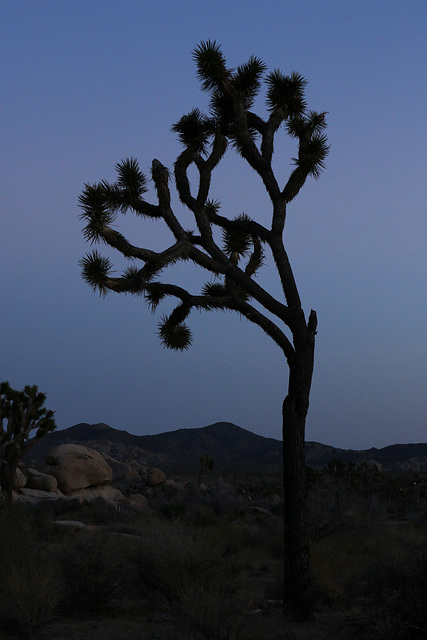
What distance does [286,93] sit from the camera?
11.6 m

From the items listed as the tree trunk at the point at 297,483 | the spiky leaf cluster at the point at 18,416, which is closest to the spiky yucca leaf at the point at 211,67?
the tree trunk at the point at 297,483

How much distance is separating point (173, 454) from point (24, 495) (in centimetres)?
7587

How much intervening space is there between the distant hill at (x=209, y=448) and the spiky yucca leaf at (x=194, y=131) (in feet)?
263

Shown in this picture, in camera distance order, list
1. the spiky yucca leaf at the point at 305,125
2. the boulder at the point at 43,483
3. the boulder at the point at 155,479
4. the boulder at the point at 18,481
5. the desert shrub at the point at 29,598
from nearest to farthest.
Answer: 1. the desert shrub at the point at 29,598
2. the spiky yucca leaf at the point at 305,125
3. the boulder at the point at 18,481
4. the boulder at the point at 43,483
5. the boulder at the point at 155,479

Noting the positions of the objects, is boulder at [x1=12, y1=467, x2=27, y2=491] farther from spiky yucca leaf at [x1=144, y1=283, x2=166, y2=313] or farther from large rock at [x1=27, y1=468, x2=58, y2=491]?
spiky yucca leaf at [x1=144, y1=283, x2=166, y2=313]

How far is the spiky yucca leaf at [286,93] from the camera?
456 inches

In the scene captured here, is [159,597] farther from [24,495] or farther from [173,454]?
[173,454]

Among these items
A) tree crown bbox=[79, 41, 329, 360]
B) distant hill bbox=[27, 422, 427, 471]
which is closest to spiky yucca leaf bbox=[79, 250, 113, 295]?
tree crown bbox=[79, 41, 329, 360]

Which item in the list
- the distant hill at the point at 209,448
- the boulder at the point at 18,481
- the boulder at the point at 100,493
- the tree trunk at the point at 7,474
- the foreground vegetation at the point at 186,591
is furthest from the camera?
the distant hill at the point at 209,448

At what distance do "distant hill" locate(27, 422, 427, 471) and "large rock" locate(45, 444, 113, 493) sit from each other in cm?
5706

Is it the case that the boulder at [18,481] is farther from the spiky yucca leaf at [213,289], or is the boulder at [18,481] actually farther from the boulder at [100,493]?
the spiky yucca leaf at [213,289]

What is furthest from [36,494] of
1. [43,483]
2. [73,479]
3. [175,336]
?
[175,336]

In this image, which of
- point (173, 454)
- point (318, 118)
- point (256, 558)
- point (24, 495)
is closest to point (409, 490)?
point (24, 495)

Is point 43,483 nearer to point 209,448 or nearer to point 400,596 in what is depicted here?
point 400,596
